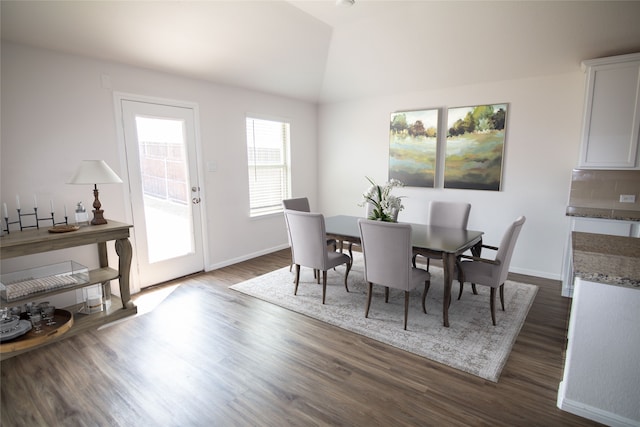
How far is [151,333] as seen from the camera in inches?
109

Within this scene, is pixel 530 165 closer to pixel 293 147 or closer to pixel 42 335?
pixel 293 147

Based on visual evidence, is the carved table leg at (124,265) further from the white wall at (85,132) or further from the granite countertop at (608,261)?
the granite countertop at (608,261)

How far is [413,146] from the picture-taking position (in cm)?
482

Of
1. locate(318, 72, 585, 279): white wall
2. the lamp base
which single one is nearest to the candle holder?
the lamp base

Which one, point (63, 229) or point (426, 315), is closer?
point (63, 229)

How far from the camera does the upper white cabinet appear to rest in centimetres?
316

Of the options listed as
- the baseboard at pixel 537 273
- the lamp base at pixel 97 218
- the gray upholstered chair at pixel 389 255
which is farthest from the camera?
the baseboard at pixel 537 273

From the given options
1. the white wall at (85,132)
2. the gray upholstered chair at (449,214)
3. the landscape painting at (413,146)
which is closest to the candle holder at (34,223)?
the white wall at (85,132)

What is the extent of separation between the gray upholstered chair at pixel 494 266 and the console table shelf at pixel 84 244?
3087 millimetres

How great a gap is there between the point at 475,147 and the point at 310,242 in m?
2.66

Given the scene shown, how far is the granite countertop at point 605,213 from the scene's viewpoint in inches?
123

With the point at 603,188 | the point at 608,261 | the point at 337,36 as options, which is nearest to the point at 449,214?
the point at 603,188

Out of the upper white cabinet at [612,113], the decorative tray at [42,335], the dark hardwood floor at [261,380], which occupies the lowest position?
the dark hardwood floor at [261,380]

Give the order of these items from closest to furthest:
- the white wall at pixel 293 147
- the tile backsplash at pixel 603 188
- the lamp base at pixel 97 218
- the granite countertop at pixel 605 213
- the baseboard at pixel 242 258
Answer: the white wall at pixel 293 147 < the lamp base at pixel 97 218 < the granite countertop at pixel 605 213 < the tile backsplash at pixel 603 188 < the baseboard at pixel 242 258
